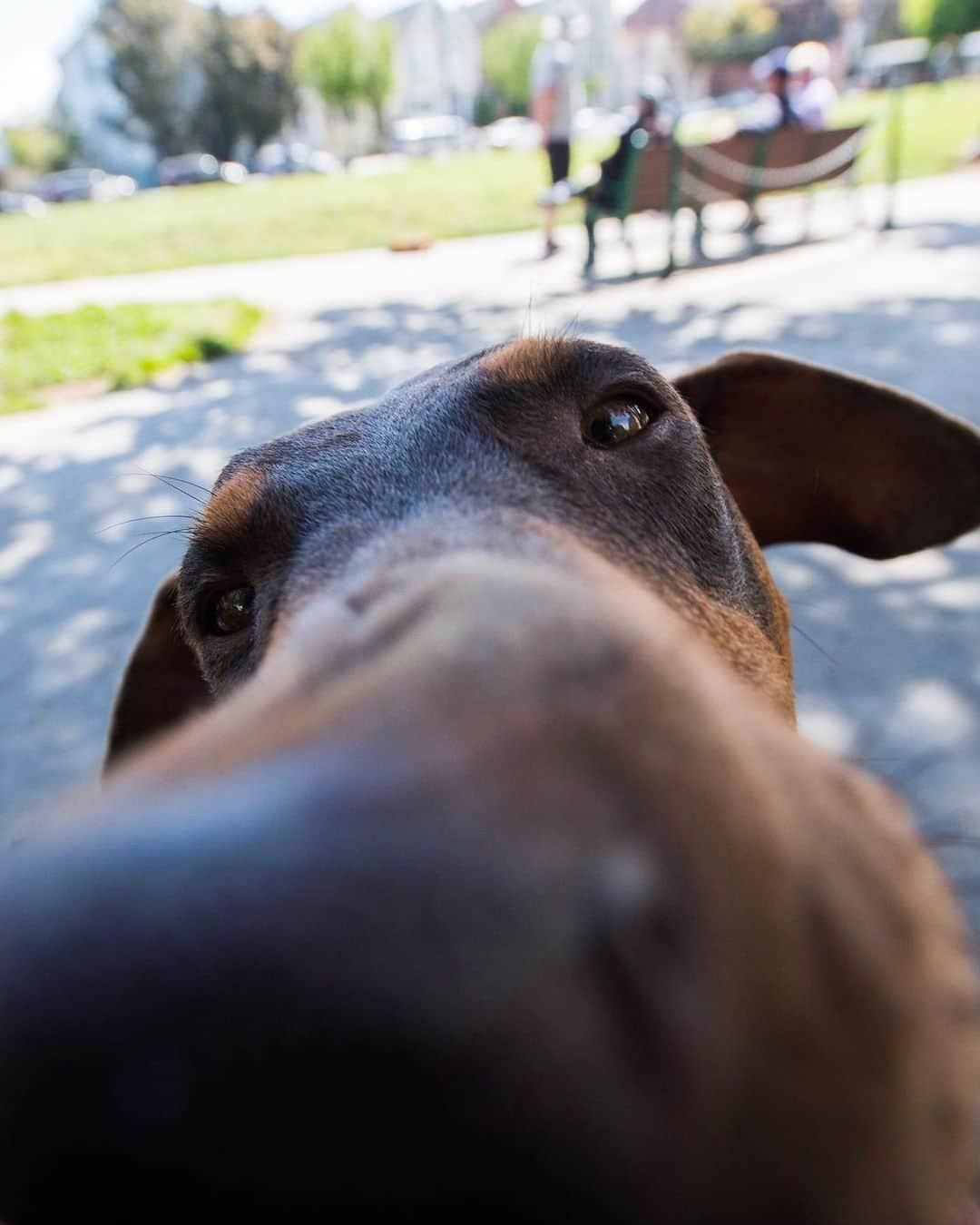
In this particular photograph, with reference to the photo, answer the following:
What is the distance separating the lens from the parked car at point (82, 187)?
74.2 m

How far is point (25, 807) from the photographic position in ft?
14.7

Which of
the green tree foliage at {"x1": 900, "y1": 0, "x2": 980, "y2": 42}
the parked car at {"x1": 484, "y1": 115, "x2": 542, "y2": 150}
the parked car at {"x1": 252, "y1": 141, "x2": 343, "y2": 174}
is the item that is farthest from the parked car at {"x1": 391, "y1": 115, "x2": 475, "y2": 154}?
the green tree foliage at {"x1": 900, "y1": 0, "x2": 980, "y2": 42}

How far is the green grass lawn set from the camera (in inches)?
819

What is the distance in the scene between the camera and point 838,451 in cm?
328

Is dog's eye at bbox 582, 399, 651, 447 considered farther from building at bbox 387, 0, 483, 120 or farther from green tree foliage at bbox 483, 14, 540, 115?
building at bbox 387, 0, 483, 120

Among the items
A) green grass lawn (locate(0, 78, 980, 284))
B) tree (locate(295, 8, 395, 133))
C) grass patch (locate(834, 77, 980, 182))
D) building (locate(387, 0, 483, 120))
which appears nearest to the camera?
green grass lawn (locate(0, 78, 980, 284))

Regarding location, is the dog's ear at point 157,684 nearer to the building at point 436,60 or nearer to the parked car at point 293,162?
the parked car at point 293,162

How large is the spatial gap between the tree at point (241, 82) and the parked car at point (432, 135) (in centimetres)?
1159

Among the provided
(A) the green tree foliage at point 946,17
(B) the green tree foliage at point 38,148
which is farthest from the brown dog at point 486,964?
(B) the green tree foliage at point 38,148

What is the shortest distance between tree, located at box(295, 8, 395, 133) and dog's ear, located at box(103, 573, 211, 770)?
86.6 meters

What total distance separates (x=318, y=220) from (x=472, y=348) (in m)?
15.8

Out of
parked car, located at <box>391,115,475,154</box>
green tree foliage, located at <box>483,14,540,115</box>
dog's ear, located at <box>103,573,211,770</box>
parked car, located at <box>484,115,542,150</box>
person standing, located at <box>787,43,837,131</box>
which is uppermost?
person standing, located at <box>787,43,837,131</box>

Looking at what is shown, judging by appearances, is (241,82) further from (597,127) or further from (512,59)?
(512,59)

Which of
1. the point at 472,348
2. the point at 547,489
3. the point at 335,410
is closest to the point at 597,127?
the point at 472,348
